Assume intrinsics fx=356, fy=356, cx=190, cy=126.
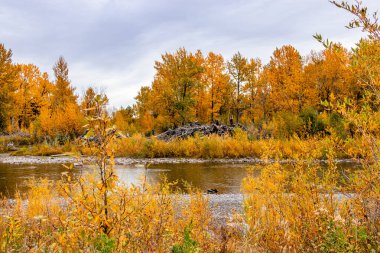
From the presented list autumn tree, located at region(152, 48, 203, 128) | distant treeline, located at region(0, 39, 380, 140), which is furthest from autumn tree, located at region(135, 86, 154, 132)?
autumn tree, located at region(152, 48, 203, 128)

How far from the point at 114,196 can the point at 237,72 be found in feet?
113

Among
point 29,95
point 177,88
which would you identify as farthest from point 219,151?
point 29,95

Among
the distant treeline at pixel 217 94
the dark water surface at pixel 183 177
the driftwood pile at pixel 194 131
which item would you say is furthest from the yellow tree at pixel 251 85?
the dark water surface at pixel 183 177

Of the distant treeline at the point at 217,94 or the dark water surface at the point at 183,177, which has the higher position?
the distant treeline at the point at 217,94

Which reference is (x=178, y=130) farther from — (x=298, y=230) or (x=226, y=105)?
(x=298, y=230)

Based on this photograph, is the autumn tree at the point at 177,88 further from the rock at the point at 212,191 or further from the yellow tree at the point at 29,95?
the rock at the point at 212,191

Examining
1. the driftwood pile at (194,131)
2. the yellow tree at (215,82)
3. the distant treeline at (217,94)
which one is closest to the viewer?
the driftwood pile at (194,131)

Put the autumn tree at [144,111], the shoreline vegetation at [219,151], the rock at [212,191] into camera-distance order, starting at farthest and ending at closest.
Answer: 1. the autumn tree at [144,111]
2. the rock at [212,191]
3. the shoreline vegetation at [219,151]

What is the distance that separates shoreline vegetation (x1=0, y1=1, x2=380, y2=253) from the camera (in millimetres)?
3055

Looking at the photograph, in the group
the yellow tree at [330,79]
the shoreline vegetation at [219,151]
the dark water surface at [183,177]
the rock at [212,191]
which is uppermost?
the yellow tree at [330,79]

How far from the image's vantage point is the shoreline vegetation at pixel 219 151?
305cm

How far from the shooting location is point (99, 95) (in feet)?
9.45

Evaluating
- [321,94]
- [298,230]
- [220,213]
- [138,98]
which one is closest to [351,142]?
[298,230]

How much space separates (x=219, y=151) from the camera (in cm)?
2394
